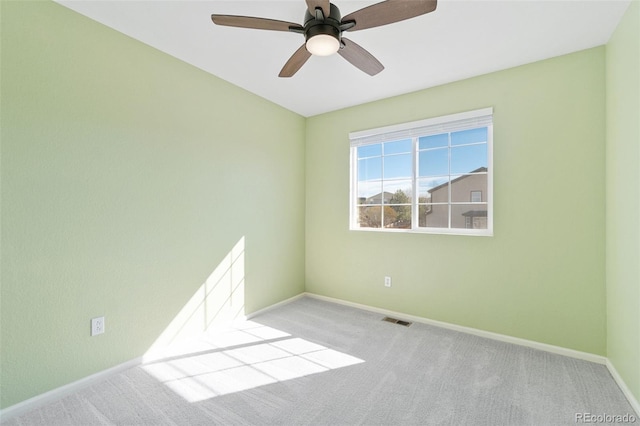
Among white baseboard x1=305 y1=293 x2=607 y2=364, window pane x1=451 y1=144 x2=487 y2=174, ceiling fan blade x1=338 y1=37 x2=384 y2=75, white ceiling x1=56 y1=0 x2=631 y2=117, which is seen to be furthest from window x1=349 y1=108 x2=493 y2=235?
ceiling fan blade x1=338 y1=37 x2=384 y2=75

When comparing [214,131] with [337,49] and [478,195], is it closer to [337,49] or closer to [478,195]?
[337,49]

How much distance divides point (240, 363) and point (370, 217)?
2213mm

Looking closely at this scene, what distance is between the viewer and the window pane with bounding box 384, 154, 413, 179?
3.27 meters

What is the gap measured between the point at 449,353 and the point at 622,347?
3.69ft

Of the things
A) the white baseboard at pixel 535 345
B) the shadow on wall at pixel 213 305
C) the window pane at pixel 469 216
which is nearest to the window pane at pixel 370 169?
the window pane at pixel 469 216

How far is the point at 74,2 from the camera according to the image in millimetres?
1834

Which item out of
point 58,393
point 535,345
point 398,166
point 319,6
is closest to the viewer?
point 319,6

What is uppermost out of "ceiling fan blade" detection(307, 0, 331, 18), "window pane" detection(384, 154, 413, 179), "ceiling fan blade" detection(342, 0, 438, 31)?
"ceiling fan blade" detection(307, 0, 331, 18)

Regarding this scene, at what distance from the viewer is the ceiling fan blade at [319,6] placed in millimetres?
1411

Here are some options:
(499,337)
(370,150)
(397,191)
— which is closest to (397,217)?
(397,191)

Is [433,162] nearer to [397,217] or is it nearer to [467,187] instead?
[467,187]

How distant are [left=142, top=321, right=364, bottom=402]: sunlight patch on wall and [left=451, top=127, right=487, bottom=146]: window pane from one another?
2401mm

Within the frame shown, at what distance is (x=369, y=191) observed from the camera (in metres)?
3.60

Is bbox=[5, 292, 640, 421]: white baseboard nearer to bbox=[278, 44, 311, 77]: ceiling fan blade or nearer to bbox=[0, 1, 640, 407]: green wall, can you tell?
bbox=[0, 1, 640, 407]: green wall
